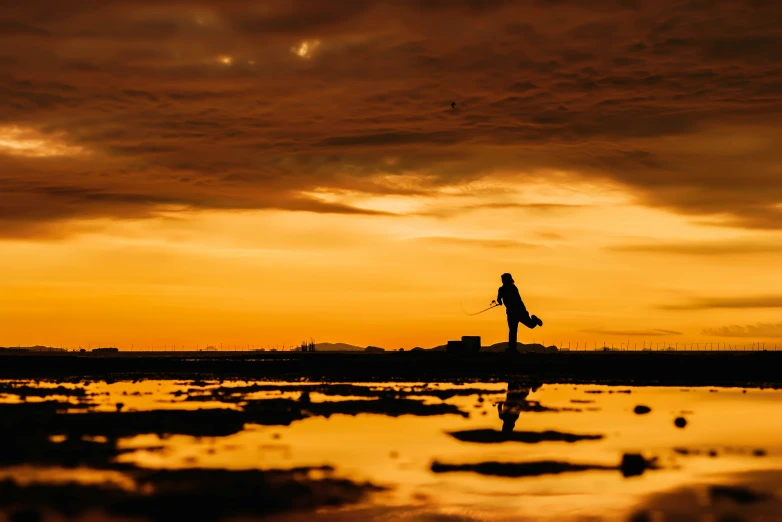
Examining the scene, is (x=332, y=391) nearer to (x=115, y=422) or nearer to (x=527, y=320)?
(x=115, y=422)

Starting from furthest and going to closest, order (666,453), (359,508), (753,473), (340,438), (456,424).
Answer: (456,424)
(340,438)
(666,453)
(753,473)
(359,508)

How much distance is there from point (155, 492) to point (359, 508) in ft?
12.7

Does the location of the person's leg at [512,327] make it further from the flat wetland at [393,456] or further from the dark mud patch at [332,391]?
the flat wetland at [393,456]

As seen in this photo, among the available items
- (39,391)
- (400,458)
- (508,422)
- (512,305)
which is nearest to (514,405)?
(508,422)

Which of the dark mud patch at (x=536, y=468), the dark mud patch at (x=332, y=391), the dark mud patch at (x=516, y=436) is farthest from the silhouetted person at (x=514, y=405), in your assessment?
the dark mud patch at (x=536, y=468)

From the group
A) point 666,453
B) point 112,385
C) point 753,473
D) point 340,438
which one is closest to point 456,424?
point 340,438

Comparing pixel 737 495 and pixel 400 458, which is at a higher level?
pixel 400 458

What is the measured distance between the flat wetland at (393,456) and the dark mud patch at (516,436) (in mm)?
100

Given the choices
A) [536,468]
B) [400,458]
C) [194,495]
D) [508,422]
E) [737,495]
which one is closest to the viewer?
[737,495]

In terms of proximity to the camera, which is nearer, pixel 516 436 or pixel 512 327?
pixel 516 436

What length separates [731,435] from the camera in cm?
2511

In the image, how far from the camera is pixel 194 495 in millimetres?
16422

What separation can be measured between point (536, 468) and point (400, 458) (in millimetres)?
3180

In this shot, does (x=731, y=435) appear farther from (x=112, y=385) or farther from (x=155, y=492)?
(x=112, y=385)
